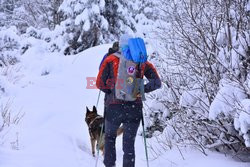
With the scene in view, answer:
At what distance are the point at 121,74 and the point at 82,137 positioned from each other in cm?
372

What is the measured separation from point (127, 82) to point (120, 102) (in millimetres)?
246

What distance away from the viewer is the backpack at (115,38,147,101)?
13.2 ft

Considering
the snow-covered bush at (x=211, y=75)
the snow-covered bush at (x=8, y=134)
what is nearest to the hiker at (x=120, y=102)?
the snow-covered bush at (x=211, y=75)

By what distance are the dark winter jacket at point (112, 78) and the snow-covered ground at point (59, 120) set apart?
3.94 ft

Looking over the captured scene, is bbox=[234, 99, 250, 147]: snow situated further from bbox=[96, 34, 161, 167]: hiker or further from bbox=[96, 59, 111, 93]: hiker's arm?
bbox=[96, 59, 111, 93]: hiker's arm

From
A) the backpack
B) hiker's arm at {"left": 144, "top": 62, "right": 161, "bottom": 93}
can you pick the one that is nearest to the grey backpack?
the backpack

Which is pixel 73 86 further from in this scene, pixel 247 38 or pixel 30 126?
pixel 247 38

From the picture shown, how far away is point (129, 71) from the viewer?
4.10 metres

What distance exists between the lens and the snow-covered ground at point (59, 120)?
4.88 m

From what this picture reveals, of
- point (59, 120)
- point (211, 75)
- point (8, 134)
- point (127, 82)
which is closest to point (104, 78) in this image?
point (127, 82)

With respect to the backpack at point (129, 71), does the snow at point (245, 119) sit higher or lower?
lower

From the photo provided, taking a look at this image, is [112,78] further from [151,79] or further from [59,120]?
[59,120]

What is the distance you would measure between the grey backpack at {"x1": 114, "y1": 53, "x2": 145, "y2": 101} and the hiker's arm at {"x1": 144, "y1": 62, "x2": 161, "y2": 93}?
0.12 metres

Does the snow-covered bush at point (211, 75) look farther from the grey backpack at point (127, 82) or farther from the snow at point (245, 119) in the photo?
the grey backpack at point (127, 82)
